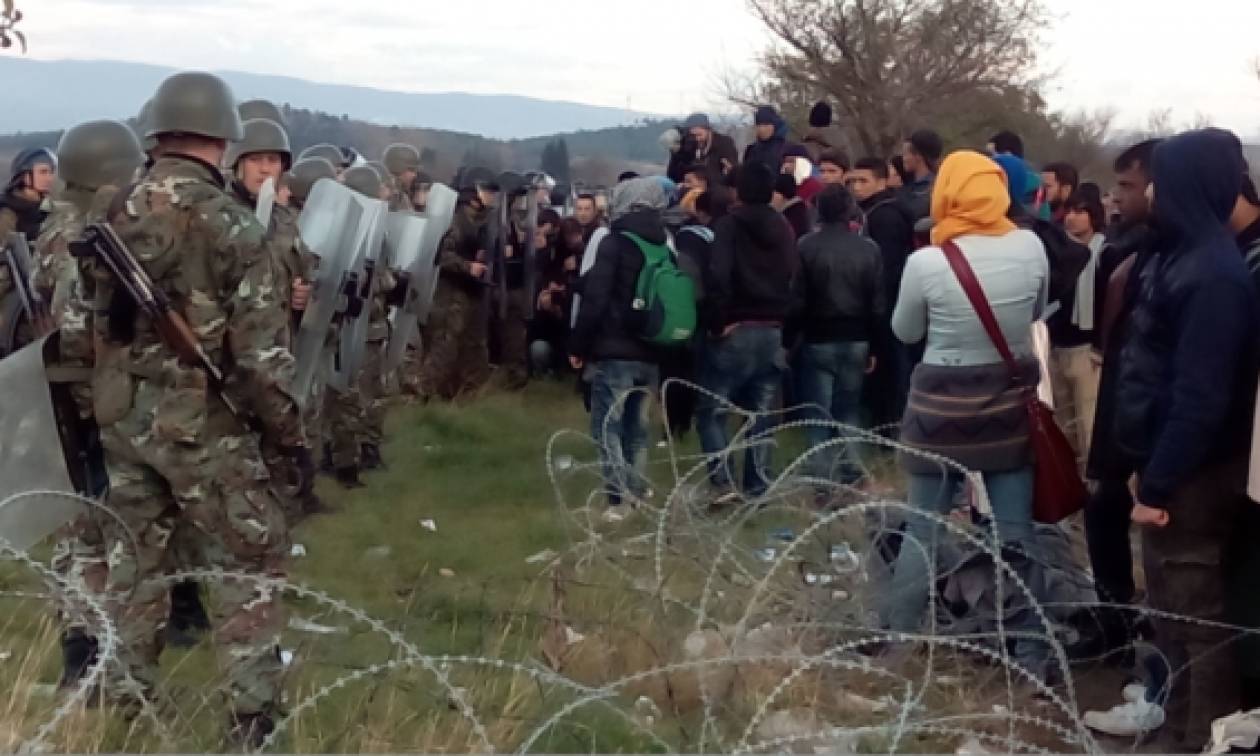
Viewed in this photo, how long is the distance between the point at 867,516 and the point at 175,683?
216 cm

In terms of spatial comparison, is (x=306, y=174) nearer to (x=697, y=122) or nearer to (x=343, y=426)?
(x=343, y=426)

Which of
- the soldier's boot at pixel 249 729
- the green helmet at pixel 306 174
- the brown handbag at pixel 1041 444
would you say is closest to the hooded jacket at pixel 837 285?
the green helmet at pixel 306 174

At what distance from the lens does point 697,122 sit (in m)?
10.3

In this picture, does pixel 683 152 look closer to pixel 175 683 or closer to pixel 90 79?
pixel 175 683

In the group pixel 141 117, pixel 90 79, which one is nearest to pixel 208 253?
pixel 141 117

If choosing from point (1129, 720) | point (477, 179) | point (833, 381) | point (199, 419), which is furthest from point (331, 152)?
point (1129, 720)

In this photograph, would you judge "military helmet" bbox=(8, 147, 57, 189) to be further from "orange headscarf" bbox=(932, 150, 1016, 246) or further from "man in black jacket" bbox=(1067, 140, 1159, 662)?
"man in black jacket" bbox=(1067, 140, 1159, 662)

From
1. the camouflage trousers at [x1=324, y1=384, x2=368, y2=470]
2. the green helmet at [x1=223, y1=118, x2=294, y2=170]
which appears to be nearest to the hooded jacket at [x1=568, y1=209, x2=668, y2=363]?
the green helmet at [x1=223, y1=118, x2=294, y2=170]

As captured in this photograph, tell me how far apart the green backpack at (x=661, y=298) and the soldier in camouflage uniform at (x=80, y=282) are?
7.14ft

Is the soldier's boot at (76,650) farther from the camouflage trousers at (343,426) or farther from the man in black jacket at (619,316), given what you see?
the camouflage trousers at (343,426)

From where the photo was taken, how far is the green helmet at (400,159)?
34.7 ft

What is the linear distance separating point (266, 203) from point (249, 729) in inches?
89.5

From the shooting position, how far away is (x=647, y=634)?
4.49m

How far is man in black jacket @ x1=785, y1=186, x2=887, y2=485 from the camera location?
7.00m
